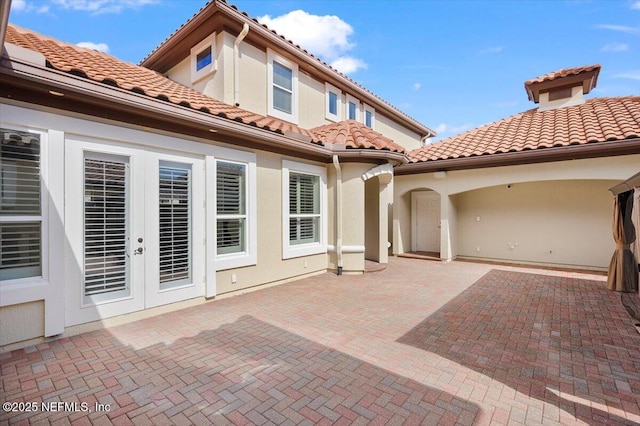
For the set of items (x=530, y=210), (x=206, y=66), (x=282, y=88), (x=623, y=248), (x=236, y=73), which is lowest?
(x=623, y=248)

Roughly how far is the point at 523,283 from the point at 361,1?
9.45 metres

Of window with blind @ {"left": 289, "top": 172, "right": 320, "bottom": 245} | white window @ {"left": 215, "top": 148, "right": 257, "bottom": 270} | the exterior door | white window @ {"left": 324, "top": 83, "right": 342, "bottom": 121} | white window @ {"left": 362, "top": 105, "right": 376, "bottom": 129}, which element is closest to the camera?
white window @ {"left": 215, "top": 148, "right": 257, "bottom": 270}

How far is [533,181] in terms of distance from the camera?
9.18 metres

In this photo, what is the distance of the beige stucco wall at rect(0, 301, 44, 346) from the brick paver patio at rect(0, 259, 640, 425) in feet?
0.69

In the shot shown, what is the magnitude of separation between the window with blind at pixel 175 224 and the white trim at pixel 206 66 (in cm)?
380

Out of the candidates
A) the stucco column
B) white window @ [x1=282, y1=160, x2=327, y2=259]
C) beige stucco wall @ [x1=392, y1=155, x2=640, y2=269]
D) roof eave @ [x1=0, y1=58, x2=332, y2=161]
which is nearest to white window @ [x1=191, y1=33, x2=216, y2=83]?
roof eave @ [x1=0, y1=58, x2=332, y2=161]

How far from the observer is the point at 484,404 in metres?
2.83

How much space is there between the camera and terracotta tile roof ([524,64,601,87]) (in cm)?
1057

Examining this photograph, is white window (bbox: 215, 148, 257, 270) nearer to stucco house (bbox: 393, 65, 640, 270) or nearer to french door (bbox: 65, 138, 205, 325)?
french door (bbox: 65, 138, 205, 325)

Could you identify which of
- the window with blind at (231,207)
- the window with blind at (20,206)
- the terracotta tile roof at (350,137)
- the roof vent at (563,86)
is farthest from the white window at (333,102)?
the window with blind at (20,206)

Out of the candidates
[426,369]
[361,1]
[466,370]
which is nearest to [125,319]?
[426,369]

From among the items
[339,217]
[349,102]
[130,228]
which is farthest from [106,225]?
[349,102]

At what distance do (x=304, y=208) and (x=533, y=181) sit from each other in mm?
7181

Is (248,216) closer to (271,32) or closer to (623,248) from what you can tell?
(271,32)
